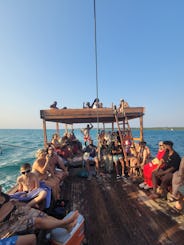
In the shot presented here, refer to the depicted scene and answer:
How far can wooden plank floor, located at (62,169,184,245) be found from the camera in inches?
81.6

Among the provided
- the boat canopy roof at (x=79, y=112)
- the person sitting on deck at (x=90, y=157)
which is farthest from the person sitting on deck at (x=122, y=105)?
the person sitting on deck at (x=90, y=157)

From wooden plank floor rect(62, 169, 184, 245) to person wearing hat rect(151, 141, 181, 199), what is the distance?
0.31m

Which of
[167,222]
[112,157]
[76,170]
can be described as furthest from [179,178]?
[76,170]

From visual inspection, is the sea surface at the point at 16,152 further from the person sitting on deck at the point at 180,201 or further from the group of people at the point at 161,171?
the person sitting on deck at the point at 180,201

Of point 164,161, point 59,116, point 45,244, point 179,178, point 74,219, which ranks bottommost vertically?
point 45,244

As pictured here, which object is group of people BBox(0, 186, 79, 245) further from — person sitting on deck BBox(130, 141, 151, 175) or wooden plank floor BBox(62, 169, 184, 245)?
person sitting on deck BBox(130, 141, 151, 175)

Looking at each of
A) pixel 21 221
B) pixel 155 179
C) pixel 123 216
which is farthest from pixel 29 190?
pixel 155 179

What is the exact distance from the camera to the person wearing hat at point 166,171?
3.06 m

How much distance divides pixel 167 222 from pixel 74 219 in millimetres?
1666

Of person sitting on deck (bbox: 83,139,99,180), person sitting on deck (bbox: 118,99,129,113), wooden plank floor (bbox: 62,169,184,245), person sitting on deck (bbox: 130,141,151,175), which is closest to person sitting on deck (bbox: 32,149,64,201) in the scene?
wooden plank floor (bbox: 62,169,184,245)

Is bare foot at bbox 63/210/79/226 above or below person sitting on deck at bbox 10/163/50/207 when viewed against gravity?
below

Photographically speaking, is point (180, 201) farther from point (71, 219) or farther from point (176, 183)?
point (71, 219)

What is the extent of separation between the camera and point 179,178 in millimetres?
2768

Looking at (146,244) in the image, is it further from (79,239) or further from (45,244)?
(45,244)
